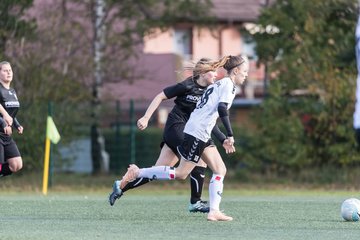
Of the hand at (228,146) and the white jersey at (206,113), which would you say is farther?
the white jersey at (206,113)

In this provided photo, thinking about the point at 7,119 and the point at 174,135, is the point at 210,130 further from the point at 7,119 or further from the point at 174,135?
the point at 7,119

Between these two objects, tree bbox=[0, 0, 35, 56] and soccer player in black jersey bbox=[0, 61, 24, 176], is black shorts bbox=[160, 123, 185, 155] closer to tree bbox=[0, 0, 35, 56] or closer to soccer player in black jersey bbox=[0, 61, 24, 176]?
soccer player in black jersey bbox=[0, 61, 24, 176]

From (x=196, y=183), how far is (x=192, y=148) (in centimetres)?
134

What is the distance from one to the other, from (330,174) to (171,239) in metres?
15.8

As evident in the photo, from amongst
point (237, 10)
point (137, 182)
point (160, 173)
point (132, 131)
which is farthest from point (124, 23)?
point (160, 173)

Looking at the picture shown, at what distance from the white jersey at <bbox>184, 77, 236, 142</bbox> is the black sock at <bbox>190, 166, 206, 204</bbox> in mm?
1307

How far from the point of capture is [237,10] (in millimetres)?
41250

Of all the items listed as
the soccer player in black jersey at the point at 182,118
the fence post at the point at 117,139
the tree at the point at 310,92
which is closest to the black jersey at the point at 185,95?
the soccer player in black jersey at the point at 182,118

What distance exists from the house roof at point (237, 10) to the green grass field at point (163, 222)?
26.1m

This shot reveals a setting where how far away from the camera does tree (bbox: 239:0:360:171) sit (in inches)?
969

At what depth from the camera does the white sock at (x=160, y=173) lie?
1158 centimetres

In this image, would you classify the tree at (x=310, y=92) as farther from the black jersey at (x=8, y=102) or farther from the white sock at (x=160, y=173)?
the white sock at (x=160, y=173)

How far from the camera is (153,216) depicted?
39.0ft

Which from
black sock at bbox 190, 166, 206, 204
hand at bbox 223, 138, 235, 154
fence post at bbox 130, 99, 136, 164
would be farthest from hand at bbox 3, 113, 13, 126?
fence post at bbox 130, 99, 136, 164
